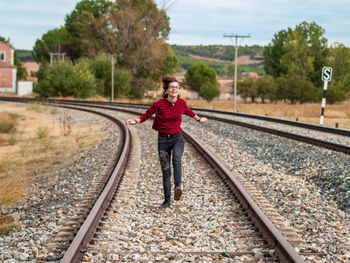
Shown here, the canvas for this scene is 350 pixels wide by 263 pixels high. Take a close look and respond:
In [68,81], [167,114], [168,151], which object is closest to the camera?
[167,114]

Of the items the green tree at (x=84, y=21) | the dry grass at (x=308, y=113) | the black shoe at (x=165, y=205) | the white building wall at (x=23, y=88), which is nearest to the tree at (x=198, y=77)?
the green tree at (x=84, y=21)

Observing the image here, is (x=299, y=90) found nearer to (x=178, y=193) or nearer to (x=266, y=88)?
(x=266, y=88)

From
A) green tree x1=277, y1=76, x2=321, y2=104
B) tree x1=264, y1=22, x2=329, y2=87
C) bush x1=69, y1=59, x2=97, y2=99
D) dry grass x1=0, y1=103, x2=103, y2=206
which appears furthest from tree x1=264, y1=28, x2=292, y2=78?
dry grass x1=0, y1=103, x2=103, y2=206

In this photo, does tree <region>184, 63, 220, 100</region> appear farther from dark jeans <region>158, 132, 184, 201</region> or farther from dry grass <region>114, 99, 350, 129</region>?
dark jeans <region>158, 132, 184, 201</region>

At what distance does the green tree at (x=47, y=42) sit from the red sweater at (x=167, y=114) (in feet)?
296

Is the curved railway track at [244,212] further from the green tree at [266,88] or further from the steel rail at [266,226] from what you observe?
the green tree at [266,88]

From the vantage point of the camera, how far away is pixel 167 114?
5711 millimetres

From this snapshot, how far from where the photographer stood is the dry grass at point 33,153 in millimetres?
8379

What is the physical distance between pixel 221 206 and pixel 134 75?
2204 inches

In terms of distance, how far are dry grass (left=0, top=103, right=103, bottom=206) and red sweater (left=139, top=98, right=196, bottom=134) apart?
9.93 ft

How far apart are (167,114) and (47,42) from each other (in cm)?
9696

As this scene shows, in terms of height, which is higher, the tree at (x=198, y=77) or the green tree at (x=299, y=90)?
the tree at (x=198, y=77)

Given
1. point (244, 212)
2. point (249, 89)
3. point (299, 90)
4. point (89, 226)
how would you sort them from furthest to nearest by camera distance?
point (249, 89) < point (299, 90) < point (244, 212) < point (89, 226)

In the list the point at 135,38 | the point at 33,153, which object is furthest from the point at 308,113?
the point at 135,38
